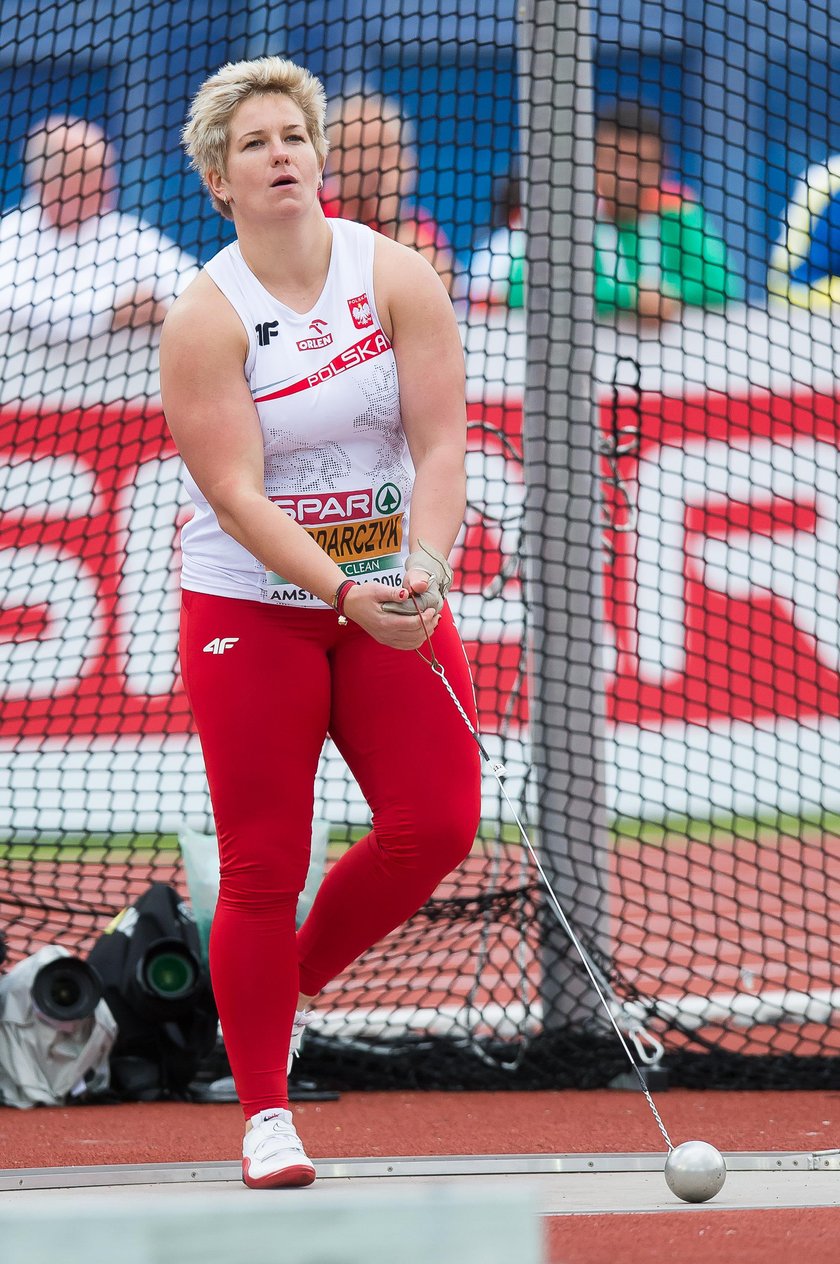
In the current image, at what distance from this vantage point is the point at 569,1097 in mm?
3830

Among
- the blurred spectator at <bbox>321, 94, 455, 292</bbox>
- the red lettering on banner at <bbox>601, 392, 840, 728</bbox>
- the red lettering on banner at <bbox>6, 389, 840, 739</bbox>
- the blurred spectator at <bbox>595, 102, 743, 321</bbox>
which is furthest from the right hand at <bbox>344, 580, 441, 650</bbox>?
the red lettering on banner at <bbox>601, 392, 840, 728</bbox>

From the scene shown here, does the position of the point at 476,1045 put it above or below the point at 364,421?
below

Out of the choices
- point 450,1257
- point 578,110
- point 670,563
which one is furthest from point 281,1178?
point 670,563

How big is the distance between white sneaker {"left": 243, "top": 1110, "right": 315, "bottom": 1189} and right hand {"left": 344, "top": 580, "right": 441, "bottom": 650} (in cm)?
80

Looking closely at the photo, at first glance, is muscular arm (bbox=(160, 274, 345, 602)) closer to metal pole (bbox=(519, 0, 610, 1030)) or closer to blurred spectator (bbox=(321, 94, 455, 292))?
metal pole (bbox=(519, 0, 610, 1030))

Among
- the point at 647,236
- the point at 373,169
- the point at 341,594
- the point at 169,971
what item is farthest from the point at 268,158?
the point at 647,236

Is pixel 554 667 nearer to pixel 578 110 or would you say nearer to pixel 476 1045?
pixel 476 1045

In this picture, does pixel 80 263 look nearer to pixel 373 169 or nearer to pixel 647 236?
pixel 373 169

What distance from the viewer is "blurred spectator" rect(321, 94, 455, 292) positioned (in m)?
5.34

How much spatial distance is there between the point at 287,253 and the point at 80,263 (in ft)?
12.0

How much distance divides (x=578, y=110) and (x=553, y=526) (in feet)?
3.53

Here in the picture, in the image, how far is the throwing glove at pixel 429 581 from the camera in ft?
8.47

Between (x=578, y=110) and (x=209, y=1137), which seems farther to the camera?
(x=578, y=110)

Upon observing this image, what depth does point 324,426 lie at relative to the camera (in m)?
2.70
